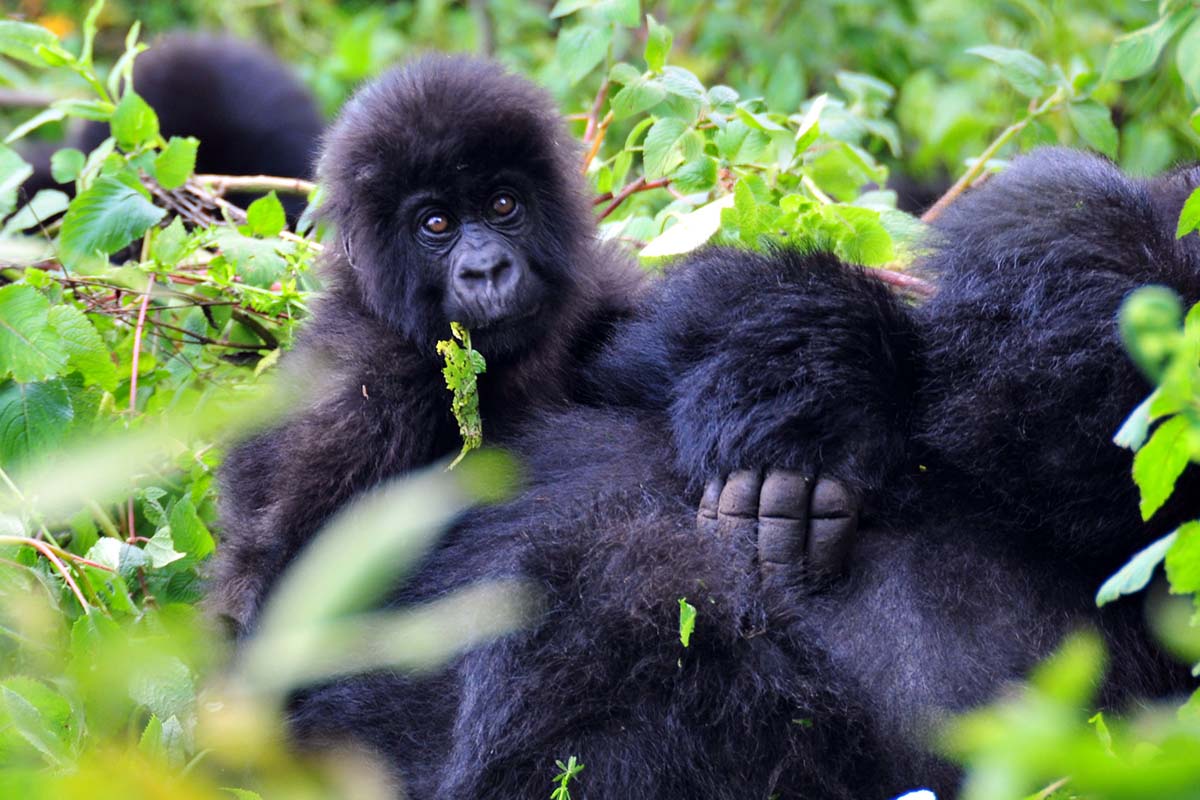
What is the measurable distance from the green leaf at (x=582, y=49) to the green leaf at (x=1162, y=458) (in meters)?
1.75

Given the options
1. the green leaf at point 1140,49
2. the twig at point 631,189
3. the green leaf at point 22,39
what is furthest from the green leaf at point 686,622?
the green leaf at point 22,39

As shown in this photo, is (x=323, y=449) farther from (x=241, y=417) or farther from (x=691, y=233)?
(x=691, y=233)

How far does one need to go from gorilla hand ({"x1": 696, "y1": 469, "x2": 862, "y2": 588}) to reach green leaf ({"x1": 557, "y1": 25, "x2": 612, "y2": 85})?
120 cm

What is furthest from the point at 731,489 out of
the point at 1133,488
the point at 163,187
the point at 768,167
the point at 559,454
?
the point at 163,187

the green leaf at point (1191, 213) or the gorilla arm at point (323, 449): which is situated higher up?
the green leaf at point (1191, 213)

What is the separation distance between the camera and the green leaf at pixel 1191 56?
2236 millimetres

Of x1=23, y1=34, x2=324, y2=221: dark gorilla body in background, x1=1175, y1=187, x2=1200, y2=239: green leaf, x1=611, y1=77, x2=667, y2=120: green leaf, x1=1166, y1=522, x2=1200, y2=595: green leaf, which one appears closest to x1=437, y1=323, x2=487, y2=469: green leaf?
x1=611, y1=77, x2=667, y2=120: green leaf

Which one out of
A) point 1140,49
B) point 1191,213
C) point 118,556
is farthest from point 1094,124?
point 118,556

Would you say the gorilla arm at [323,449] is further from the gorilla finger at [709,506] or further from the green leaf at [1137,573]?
the green leaf at [1137,573]

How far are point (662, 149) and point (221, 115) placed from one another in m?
2.85

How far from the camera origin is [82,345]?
6.69 feet

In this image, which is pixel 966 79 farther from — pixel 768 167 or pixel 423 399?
pixel 423 399

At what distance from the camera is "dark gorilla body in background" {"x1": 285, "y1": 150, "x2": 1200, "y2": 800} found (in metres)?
1.57

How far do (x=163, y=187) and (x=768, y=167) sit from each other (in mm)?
1092
